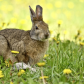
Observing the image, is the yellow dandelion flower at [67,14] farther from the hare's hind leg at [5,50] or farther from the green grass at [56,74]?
the hare's hind leg at [5,50]

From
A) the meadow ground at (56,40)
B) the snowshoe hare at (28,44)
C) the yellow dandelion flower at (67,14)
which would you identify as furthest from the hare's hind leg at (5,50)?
the yellow dandelion flower at (67,14)

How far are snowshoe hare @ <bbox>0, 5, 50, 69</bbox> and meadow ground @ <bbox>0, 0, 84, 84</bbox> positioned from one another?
7.9 inches

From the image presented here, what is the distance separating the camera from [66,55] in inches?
199

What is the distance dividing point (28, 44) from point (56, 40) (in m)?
1.20

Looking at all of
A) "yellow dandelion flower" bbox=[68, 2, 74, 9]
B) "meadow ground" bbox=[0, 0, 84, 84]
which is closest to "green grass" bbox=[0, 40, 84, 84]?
"meadow ground" bbox=[0, 0, 84, 84]

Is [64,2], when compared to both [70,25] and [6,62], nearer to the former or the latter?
[70,25]

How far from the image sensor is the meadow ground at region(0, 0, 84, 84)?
3836 mm

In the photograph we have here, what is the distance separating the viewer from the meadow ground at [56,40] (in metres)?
3.84

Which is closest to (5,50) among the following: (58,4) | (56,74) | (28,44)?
(28,44)

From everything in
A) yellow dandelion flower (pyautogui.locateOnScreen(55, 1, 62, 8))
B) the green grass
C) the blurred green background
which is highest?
yellow dandelion flower (pyautogui.locateOnScreen(55, 1, 62, 8))

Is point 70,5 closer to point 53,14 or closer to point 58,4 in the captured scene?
point 58,4

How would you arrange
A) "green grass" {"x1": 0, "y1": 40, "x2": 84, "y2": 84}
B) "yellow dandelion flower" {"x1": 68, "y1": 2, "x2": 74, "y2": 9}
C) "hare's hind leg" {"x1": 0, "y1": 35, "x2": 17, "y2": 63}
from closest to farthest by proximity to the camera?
"green grass" {"x1": 0, "y1": 40, "x2": 84, "y2": 84}, "hare's hind leg" {"x1": 0, "y1": 35, "x2": 17, "y2": 63}, "yellow dandelion flower" {"x1": 68, "y1": 2, "x2": 74, "y2": 9}

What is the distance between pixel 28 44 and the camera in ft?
15.4

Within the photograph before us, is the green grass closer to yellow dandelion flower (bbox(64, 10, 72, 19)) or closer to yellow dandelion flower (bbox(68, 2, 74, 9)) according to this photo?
yellow dandelion flower (bbox(64, 10, 72, 19))
